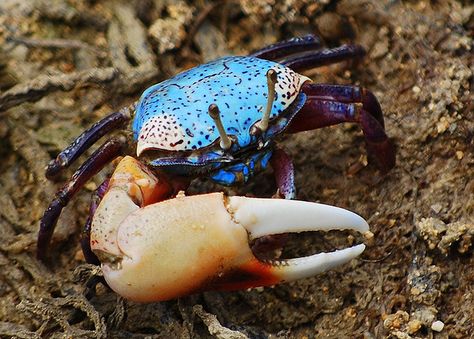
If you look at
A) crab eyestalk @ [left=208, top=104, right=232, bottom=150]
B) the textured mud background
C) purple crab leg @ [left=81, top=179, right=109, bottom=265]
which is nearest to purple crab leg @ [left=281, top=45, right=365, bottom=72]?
Answer: the textured mud background

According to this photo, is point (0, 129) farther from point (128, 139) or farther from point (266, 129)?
point (266, 129)

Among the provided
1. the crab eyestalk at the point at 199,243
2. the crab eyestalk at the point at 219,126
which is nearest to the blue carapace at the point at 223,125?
the crab eyestalk at the point at 219,126

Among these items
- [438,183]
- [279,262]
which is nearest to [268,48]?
[438,183]

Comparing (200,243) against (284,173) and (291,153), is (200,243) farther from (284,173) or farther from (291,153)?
(291,153)

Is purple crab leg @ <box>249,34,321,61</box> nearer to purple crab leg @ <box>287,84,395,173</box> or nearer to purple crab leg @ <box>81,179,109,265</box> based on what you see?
purple crab leg @ <box>287,84,395,173</box>

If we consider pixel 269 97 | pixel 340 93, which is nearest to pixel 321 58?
pixel 340 93

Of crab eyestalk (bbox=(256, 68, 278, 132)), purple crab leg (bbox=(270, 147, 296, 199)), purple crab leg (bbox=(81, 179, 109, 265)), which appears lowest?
purple crab leg (bbox=(81, 179, 109, 265))
